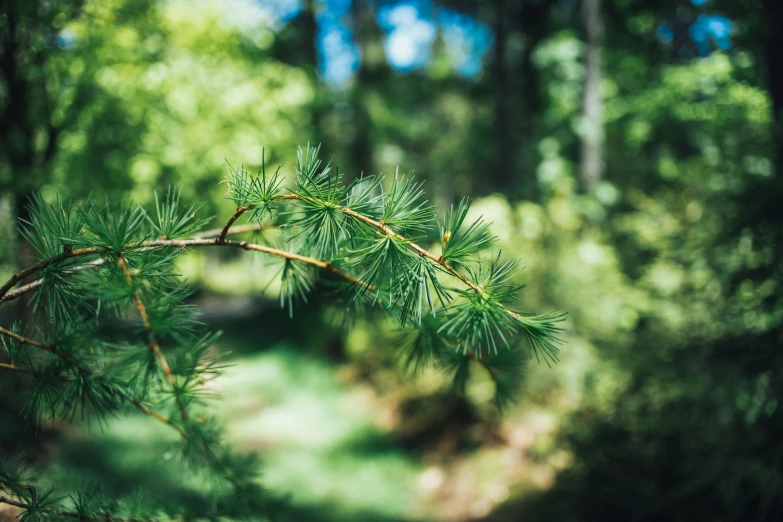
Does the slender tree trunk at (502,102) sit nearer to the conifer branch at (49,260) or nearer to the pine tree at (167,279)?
the pine tree at (167,279)

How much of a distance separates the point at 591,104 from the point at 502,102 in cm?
318

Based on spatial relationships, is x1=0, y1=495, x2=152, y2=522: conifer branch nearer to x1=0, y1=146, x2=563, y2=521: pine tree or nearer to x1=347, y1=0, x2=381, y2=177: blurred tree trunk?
x1=0, y1=146, x2=563, y2=521: pine tree

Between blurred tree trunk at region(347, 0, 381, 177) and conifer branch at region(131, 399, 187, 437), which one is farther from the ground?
blurred tree trunk at region(347, 0, 381, 177)

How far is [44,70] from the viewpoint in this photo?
343 cm

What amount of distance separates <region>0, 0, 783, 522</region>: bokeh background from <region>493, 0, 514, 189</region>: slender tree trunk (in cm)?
7

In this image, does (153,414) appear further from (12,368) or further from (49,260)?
(49,260)

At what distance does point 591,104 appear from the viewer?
7227 mm

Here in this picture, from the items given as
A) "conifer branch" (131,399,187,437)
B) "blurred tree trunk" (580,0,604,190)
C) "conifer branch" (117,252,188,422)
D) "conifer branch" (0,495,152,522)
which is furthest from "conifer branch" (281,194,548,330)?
"blurred tree trunk" (580,0,604,190)

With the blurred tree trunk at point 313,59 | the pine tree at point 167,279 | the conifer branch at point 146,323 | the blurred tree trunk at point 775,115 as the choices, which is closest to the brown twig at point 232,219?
the pine tree at point 167,279

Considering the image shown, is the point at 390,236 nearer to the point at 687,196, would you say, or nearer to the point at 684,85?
the point at 687,196

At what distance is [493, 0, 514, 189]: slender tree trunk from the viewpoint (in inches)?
387

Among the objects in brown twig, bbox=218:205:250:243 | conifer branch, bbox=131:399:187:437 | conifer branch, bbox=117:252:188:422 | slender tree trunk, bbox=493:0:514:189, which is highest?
slender tree trunk, bbox=493:0:514:189

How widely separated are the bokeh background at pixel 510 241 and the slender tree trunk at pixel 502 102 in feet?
0.23

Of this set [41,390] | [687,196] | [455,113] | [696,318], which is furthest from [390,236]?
[455,113]
